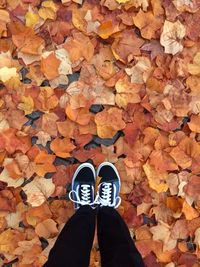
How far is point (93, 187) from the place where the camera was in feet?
5.76

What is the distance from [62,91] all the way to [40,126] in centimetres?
15

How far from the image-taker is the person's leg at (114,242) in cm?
152

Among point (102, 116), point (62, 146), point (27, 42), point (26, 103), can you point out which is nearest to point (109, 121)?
point (102, 116)

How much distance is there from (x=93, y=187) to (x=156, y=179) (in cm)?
23

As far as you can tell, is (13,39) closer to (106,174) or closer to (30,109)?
(30,109)

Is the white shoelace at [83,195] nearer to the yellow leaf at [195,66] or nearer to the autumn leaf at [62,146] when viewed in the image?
the autumn leaf at [62,146]

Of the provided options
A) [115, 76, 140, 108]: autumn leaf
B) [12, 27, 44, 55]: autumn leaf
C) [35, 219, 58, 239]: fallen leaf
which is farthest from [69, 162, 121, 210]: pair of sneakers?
[12, 27, 44, 55]: autumn leaf

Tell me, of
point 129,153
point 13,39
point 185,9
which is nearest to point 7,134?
point 13,39

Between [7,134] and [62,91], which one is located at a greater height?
[62,91]

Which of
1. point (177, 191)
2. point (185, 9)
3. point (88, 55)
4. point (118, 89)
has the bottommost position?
point (177, 191)

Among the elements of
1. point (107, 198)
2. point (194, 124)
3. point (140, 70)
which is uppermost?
point (140, 70)

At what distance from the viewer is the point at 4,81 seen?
1712mm

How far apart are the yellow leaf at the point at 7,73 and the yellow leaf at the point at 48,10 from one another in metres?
0.22

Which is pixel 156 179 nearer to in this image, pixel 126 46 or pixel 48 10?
pixel 126 46
